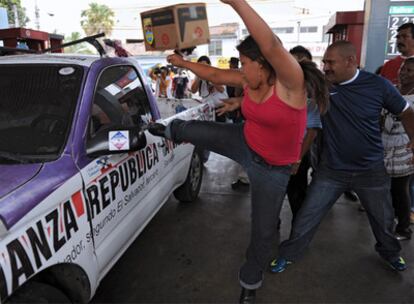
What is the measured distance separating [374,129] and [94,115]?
2.02 m

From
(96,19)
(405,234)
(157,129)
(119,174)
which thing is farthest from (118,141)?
(96,19)

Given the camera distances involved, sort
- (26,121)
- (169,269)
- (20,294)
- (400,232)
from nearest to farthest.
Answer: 1. (20,294)
2. (26,121)
3. (169,269)
4. (400,232)

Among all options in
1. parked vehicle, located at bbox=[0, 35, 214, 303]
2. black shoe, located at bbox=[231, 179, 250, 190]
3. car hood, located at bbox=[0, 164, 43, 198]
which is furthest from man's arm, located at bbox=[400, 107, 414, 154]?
black shoe, located at bbox=[231, 179, 250, 190]

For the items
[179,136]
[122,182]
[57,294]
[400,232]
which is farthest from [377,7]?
[57,294]

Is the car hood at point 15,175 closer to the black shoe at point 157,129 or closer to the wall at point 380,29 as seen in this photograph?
the black shoe at point 157,129

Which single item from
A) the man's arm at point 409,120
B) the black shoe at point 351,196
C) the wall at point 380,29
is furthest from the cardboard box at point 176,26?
the wall at point 380,29

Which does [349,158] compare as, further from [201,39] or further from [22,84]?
[22,84]

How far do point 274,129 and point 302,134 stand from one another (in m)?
0.24

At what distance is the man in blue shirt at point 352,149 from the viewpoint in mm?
2602

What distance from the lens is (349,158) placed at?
2713mm

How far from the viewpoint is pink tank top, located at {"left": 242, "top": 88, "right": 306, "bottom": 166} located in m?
1.99

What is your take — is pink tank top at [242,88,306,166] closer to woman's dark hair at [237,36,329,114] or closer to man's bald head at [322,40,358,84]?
woman's dark hair at [237,36,329,114]

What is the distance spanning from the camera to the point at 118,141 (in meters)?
2.14

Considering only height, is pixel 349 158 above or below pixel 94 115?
below
